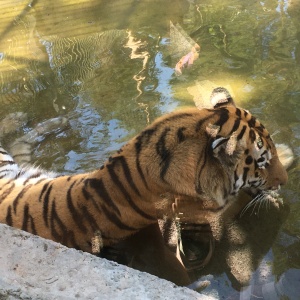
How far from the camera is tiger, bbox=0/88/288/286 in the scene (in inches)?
98.7

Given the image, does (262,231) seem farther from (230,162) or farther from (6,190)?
(6,190)

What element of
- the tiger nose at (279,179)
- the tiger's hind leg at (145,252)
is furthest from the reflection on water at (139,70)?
the tiger's hind leg at (145,252)

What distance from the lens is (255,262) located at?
2627mm

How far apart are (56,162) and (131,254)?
4.09 ft

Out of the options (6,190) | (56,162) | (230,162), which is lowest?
(56,162)

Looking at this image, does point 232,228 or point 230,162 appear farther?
point 232,228

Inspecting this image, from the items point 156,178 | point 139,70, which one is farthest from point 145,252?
point 139,70

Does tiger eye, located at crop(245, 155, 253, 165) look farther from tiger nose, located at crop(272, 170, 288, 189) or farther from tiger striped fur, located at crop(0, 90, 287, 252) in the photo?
tiger nose, located at crop(272, 170, 288, 189)

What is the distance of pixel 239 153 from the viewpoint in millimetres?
2543

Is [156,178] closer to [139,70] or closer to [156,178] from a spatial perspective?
[156,178]

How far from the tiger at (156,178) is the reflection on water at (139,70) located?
1.54ft

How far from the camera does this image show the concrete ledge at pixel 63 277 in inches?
74.9

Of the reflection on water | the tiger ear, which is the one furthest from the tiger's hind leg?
the tiger ear

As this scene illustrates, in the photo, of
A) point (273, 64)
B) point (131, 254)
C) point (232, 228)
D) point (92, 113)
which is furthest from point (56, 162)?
point (273, 64)
